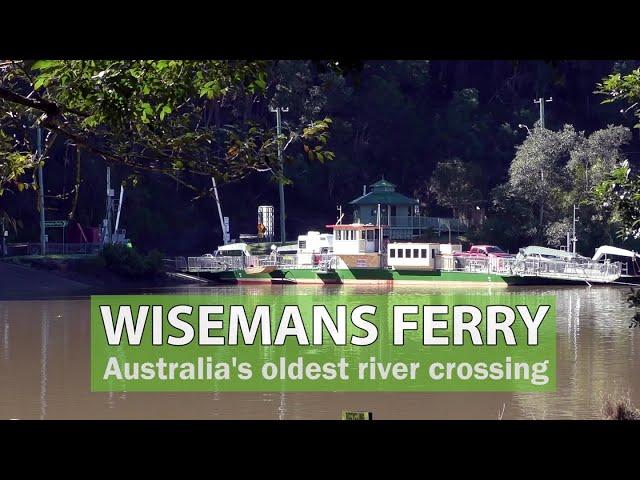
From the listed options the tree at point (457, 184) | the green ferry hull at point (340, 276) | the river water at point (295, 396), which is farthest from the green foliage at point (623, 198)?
the tree at point (457, 184)

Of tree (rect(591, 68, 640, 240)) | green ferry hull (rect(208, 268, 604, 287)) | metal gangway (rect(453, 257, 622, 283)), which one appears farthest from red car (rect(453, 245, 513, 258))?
tree (rect(591, 68, 640, 240))

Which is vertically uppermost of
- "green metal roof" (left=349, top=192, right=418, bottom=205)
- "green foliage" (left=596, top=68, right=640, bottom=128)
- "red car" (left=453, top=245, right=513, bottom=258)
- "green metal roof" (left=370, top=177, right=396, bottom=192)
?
"green metal roof" (left=370, top=177, right=396, bottom=192)

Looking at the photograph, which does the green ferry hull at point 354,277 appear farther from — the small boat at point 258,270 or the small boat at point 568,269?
the small boat at point 568,269

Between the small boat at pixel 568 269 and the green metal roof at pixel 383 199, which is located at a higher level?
the green metal roof at pixel 383 199

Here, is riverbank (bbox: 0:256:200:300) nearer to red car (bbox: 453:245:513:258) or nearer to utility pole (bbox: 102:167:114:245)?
utility pole (bbox: 102:167:114:245)
